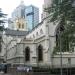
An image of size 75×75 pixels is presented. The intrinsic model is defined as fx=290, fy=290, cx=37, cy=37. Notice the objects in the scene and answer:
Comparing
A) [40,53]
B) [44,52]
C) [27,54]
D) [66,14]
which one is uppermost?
[66,14]

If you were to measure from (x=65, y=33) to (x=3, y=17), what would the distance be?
12643mm

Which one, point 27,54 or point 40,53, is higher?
point 40,53

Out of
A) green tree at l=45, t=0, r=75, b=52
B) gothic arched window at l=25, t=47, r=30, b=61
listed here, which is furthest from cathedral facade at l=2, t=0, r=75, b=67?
green tree at l=45, t=0, r=75, b=52

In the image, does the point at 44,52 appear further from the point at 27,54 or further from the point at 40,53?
the point at 27,54

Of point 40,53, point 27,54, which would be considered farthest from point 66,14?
point 27,54

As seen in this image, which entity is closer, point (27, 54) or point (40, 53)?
point (40, 53)

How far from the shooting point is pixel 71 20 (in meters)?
33.3

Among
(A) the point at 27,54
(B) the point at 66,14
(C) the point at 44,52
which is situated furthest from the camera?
(A) the point at 27,54

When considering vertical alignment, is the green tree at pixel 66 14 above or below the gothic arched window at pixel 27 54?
above

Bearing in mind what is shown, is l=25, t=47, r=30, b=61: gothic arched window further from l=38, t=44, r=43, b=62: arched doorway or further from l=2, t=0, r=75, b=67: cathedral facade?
l=38, t=44, r=43, b=62: arched doorway

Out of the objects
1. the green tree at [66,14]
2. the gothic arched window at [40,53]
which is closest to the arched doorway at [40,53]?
the gothic arched window at [40,53]

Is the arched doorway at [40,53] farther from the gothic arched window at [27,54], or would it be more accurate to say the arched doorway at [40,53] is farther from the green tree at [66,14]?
the green tree at [66,14]

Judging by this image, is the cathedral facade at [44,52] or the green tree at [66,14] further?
the cathedral facade at [44,52]

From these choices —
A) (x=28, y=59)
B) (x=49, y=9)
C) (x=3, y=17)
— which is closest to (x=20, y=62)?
(x=28, y=59)
